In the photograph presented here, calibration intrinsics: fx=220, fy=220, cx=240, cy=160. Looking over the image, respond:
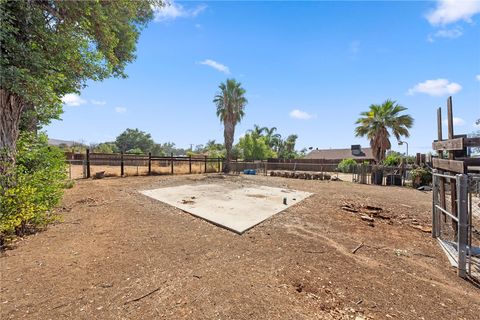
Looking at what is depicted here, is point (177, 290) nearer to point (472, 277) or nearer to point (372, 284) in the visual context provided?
point (372, 284)

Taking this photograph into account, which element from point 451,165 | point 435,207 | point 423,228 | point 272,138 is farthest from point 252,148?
point 451,165

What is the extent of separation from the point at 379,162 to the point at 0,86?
19914 millimetres

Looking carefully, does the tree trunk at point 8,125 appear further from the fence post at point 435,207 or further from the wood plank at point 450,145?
the fence post at point 435,207

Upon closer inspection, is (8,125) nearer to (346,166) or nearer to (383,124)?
(383,124)

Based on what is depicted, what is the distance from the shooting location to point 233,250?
3521 millimetres

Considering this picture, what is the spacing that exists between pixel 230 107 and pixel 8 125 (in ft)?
51.7

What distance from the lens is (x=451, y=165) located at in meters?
3.61

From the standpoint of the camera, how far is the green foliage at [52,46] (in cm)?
303

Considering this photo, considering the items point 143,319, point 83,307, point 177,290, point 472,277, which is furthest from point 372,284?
point 83,307

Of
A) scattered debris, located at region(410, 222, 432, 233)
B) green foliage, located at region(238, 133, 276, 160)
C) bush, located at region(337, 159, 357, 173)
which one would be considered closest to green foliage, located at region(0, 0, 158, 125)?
scattered debris, located at region(410, 222, 432, 233)

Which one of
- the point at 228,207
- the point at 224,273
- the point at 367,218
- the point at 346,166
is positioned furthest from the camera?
the point at 346,166

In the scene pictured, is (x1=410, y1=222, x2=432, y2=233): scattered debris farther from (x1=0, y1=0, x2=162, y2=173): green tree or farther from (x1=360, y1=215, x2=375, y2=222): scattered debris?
(x1=0, y1=0, x2=162, y2=173): green tree

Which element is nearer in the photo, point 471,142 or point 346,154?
point 471,142

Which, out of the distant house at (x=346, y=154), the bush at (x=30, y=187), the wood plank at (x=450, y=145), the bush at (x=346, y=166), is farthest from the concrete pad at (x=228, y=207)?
the distant house at (x=346, y=154)
